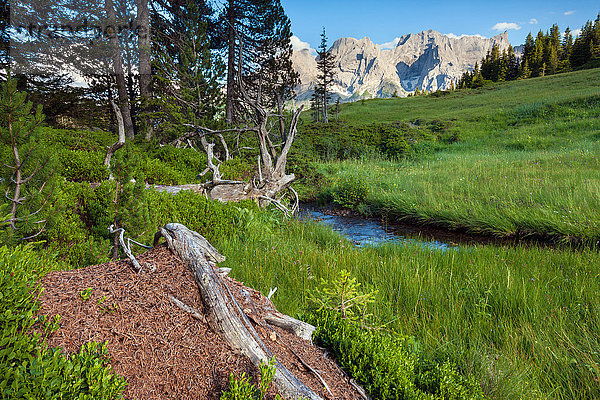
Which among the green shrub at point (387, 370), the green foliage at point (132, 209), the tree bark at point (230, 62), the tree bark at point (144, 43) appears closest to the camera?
the green shrub at point (387, 370)

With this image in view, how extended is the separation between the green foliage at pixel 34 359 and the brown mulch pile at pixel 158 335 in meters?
0.09

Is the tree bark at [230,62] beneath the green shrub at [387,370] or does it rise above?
above

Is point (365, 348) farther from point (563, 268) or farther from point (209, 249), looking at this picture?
point (563, 268)

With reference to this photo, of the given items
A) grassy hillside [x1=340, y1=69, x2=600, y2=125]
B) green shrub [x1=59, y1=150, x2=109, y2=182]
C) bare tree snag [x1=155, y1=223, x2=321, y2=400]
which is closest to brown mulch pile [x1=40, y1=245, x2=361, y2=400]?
bare tree snag [x1=155, y1=223, x2=321, y2=400]

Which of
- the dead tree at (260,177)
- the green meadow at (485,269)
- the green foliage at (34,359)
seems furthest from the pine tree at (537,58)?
the green foliage at (34,359)

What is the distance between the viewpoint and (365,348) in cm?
181

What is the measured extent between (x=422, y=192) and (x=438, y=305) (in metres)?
7.11

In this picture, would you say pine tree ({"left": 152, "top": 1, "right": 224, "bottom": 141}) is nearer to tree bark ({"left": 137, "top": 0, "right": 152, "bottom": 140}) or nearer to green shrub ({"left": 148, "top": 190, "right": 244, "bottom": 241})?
tree bark ({"left": 137, "top": 0, "right": 152, "bottom": 140})

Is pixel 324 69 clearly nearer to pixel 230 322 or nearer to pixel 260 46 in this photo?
pixel 260 46

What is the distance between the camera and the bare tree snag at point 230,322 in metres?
1.46

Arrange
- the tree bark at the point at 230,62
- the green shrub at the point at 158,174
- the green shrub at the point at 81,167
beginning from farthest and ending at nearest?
the tree bark at the point at 230,62
the green shrub at the point at 158,174
the green shrub at the point at 81,167

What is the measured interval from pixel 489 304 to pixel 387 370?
2.20 m

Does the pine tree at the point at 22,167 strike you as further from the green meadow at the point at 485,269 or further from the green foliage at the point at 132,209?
the green meadow at the point at 485,269

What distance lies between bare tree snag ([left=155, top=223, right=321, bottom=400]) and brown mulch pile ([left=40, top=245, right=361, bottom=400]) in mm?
43
